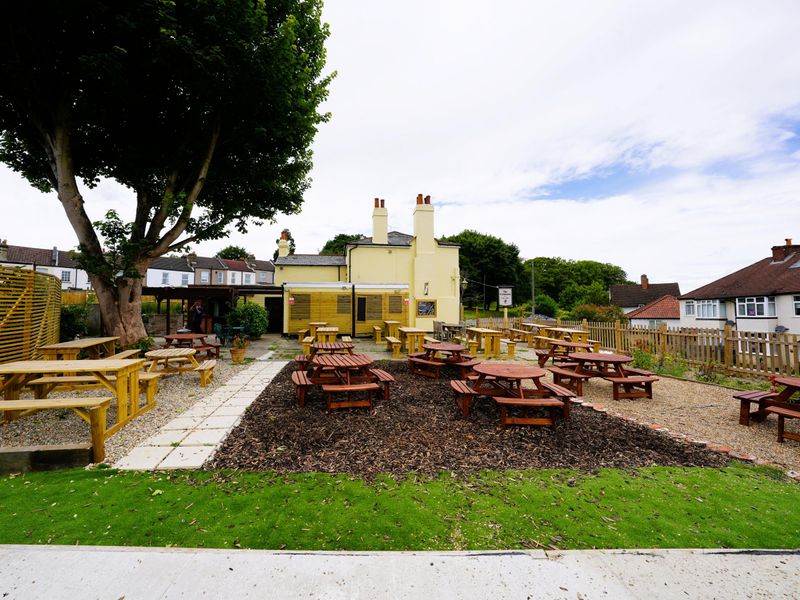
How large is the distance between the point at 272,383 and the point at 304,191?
390 inches

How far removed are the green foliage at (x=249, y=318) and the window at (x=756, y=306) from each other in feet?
112

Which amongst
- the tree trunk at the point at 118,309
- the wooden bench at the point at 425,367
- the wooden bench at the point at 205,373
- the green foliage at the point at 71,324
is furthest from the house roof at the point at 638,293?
the green foliage at the point at 71,324

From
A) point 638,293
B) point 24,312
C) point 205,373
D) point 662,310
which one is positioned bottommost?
point 205,373

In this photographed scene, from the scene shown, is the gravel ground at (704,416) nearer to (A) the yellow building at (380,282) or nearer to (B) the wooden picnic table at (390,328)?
(B) the wooden picnic table at (390,328)

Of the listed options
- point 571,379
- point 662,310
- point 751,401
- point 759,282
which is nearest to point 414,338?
point 571,379

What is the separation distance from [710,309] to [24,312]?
4144 centimetres

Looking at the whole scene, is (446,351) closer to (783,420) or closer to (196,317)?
(783,420)

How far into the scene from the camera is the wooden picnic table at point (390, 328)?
16941 millimetres

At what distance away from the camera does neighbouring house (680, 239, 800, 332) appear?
2344cm

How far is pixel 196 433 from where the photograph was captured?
16.6ft

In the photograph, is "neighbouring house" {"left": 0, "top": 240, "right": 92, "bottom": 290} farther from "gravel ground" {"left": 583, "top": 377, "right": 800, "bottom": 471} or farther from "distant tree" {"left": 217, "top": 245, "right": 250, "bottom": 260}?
"gravel ground" {"left": 583, "top": 377, "right": 800, "bottom": 471}

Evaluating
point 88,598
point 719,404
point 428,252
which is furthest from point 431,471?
point 428,252

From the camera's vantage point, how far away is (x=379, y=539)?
2713mm

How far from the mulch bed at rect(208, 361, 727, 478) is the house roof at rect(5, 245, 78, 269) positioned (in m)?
46.8
